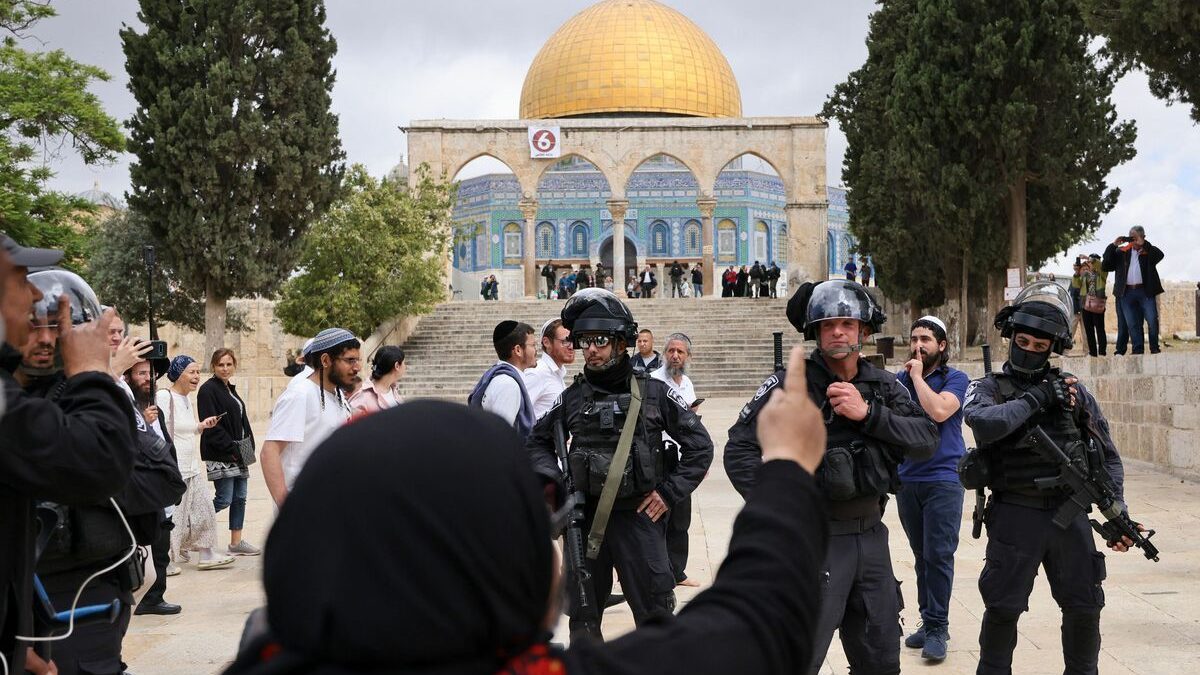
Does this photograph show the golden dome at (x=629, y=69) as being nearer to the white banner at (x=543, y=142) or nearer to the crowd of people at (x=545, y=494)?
the white banner at (x=543, y=142)

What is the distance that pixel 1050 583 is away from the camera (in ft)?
13.8

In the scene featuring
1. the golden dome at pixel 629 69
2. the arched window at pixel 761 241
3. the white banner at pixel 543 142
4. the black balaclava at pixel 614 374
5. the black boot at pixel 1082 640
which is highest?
the golden dome at pixel 629 69

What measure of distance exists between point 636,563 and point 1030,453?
1.57 metres

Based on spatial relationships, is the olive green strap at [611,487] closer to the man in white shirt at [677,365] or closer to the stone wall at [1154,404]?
the man in white shirt at [677,365]

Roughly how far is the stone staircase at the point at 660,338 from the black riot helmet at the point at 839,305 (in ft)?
63.2

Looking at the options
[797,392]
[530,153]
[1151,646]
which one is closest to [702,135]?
[530,153]

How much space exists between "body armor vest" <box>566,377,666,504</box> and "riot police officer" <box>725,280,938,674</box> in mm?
453

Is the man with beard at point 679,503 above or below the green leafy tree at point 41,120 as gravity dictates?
below

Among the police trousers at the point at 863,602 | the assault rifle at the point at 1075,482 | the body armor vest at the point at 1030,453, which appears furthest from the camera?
the body armor vest at the point at 1030,453

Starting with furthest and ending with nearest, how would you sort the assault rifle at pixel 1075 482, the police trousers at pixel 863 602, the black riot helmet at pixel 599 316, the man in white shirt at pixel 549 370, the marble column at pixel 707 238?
the marble column at pixel 707 238, the man in white shirt at pixel 549 370, the black riot helmet at pixel 599 316, the assault rifle at pixel 1075 482, the police trousers at pixel 863 602

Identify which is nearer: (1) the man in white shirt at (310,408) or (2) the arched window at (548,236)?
(1) the man in white shirt at (310,408)

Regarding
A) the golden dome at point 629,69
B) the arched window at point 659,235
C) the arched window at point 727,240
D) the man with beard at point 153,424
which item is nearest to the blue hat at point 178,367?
the man with beard at point 153,424

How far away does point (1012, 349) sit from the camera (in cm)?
454

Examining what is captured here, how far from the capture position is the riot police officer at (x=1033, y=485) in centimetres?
420
